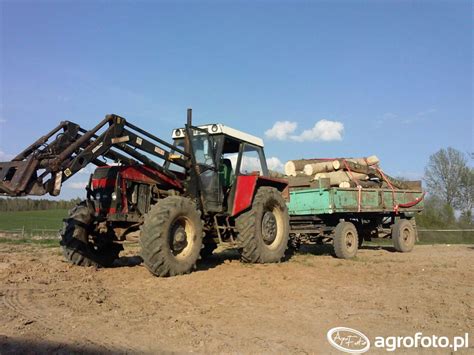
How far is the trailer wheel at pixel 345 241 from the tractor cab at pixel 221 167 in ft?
8.93

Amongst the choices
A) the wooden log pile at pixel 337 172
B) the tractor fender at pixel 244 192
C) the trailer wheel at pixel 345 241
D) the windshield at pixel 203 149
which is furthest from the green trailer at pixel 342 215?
the windshield at pixel 203 149

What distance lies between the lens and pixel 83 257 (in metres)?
7.88

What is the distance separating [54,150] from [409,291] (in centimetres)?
557

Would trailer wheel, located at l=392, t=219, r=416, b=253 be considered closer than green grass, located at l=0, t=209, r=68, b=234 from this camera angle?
Yes

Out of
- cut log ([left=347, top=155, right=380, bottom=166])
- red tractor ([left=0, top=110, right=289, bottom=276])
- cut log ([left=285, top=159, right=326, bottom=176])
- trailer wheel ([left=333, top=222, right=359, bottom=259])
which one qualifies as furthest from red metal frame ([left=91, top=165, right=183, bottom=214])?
cut log ([left=347, top=155, right=380, bottom=166])

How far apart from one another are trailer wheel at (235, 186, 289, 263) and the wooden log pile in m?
2.13

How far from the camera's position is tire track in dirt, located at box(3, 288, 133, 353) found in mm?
3809

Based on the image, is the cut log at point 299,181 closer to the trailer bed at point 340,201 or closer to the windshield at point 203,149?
the trailer bed at point 340,201

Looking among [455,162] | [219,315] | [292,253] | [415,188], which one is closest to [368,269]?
[292,253]

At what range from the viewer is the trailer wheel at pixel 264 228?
8672 millimetres

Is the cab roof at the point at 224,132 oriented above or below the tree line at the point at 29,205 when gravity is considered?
above

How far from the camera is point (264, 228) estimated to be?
9258mm

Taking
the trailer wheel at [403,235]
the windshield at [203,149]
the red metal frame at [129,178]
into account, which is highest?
the windshield at [203,149]

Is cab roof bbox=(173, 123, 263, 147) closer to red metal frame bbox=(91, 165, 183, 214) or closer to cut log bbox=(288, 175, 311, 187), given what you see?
red metal frame bbox=(91, 165, 183, 214)
